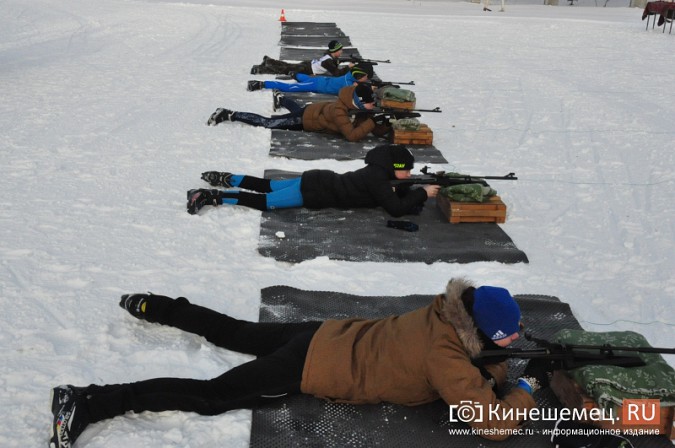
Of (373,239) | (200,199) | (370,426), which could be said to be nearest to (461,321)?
(370,426)

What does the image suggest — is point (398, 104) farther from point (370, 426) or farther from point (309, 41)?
point (309, 41)

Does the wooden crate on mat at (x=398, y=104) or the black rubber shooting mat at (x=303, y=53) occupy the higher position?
the wooden crate on mat at (x=398, y=104)

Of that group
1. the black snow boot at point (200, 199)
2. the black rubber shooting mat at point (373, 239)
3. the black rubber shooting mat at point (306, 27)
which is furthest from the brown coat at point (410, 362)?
the black rubber shooting mat at point (306, 27)

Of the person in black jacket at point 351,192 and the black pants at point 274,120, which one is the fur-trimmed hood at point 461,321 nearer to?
the person in black jacket at point 351,192

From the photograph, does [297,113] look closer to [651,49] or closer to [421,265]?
[421,265]

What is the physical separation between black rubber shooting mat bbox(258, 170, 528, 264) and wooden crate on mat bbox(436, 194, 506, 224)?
5 centimetres

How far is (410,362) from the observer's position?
2.58 meters

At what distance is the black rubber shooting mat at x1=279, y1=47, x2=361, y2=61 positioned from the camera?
1168cm

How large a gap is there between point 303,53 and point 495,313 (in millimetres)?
10433

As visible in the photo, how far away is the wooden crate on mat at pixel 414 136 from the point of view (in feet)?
22.2

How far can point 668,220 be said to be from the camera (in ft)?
16.0

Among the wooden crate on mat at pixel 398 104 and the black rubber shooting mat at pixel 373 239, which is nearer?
the black rubber shooting mat at pixel 373 239

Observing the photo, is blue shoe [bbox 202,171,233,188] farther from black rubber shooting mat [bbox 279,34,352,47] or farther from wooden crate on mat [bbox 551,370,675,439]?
black rubber shooting mat [bbox 279,34,352,47]

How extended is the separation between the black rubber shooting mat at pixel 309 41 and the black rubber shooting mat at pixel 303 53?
1.44ft
